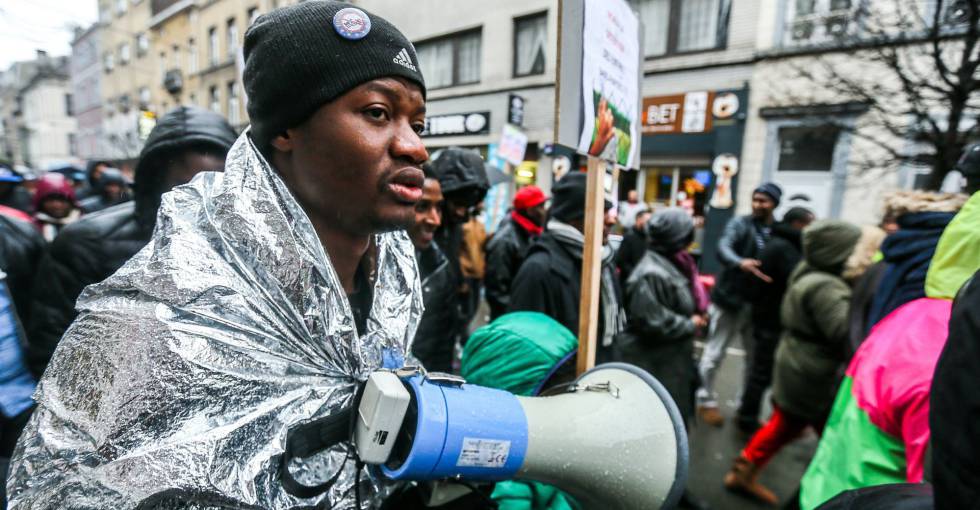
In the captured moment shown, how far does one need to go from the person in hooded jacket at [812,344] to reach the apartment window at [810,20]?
25.2 feet

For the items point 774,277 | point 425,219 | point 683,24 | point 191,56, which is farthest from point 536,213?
point 191,56

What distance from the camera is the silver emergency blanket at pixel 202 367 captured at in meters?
0.65

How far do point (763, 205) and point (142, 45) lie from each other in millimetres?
32258

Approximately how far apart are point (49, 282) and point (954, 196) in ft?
11.6

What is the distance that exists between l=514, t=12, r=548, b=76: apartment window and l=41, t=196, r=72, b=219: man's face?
1013 centimetres

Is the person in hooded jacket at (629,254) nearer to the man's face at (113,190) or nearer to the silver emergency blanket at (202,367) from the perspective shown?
the silver emergency blanket at (202,367)

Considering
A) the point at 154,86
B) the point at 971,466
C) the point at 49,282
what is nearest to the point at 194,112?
the point at 49,282

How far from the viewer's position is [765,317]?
4.00 meters

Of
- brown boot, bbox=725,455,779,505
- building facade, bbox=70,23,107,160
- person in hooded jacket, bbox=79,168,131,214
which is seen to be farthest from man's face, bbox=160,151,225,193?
building facade, bbox=70,23,107,160

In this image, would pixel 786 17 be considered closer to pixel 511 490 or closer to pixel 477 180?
pixel 477 180

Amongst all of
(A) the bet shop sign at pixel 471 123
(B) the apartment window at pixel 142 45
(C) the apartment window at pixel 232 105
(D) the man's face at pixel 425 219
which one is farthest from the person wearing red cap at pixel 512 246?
(B) the apartment window at pixel 142 45

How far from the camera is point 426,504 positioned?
95 cm

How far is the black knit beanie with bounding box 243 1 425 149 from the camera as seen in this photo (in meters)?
0.87

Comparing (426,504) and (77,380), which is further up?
(77,380)
